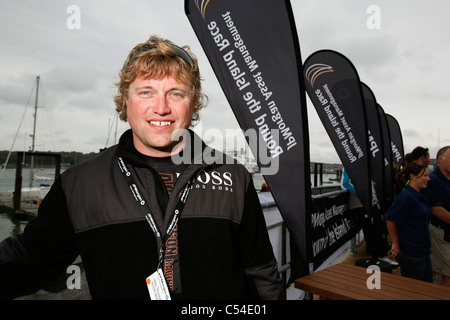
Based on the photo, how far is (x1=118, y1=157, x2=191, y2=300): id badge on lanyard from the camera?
1104 mm

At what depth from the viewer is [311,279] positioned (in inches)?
95.1

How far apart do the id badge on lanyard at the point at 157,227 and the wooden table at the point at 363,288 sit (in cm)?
161

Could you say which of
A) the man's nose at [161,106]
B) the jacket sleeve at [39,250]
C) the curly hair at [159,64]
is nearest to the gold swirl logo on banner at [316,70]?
the curly hair at [159,64]

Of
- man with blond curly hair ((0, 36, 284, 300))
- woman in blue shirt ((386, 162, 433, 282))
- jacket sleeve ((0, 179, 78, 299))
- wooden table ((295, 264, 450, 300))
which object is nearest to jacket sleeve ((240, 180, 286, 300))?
man with blond curly hair ((0, 36, 284, 300))

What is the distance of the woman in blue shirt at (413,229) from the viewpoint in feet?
10.5

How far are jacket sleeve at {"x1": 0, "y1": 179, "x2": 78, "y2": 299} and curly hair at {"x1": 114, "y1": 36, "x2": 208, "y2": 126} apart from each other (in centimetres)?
61

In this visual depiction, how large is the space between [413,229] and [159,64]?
3.46 metres

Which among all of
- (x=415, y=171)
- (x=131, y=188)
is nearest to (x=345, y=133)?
(x=415, y=171)

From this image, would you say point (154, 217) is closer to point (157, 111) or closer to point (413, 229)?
point (157, 111)

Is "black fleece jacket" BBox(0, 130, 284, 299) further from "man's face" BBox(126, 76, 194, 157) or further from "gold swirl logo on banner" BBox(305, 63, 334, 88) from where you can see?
"gold swirl logo on banner" BBox(305, 63, 334, 88)

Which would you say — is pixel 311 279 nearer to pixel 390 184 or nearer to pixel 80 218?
pixel 80 218

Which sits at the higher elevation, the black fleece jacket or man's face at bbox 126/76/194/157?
man's face at bbox 126/76/194/157

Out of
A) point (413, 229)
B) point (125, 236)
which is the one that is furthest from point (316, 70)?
point (125, 236)

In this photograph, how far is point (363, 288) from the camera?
2244mm
